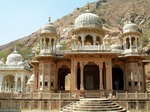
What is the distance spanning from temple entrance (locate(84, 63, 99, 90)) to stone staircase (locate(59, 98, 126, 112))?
19.9 ft

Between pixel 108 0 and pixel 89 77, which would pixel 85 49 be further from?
pixel 108 0

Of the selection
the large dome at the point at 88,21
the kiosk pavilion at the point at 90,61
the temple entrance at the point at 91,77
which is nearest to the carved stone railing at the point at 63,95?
the kiosk pavilion at the point at 90,61

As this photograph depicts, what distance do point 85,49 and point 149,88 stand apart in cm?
2036

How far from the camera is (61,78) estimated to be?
30641 millimetres

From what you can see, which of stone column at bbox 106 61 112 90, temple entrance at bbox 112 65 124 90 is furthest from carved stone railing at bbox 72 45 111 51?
temple entrance at bbox 112 65 124 90

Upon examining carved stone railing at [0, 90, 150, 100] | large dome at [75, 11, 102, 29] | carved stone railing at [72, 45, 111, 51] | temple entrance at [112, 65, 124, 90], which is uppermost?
large dome at [75, 11, 102, 29]

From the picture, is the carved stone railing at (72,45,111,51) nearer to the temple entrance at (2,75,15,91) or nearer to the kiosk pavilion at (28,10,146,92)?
the kiosk pavilion at (28,10,146,92)

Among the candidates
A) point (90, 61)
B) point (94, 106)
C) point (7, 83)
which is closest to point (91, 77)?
point (90, 61)

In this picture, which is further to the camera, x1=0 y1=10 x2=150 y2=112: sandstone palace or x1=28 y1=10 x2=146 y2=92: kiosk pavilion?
x1=28 y1=10 x2=146 y2=92: kiosk pavilion

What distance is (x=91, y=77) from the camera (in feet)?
91.9

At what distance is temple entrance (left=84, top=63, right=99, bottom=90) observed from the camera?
27.6 meters

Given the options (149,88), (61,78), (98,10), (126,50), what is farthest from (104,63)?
(98,10)

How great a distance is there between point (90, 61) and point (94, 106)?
6393 millimetres

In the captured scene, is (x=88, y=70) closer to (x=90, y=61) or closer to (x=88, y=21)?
(x=90, y=61)
